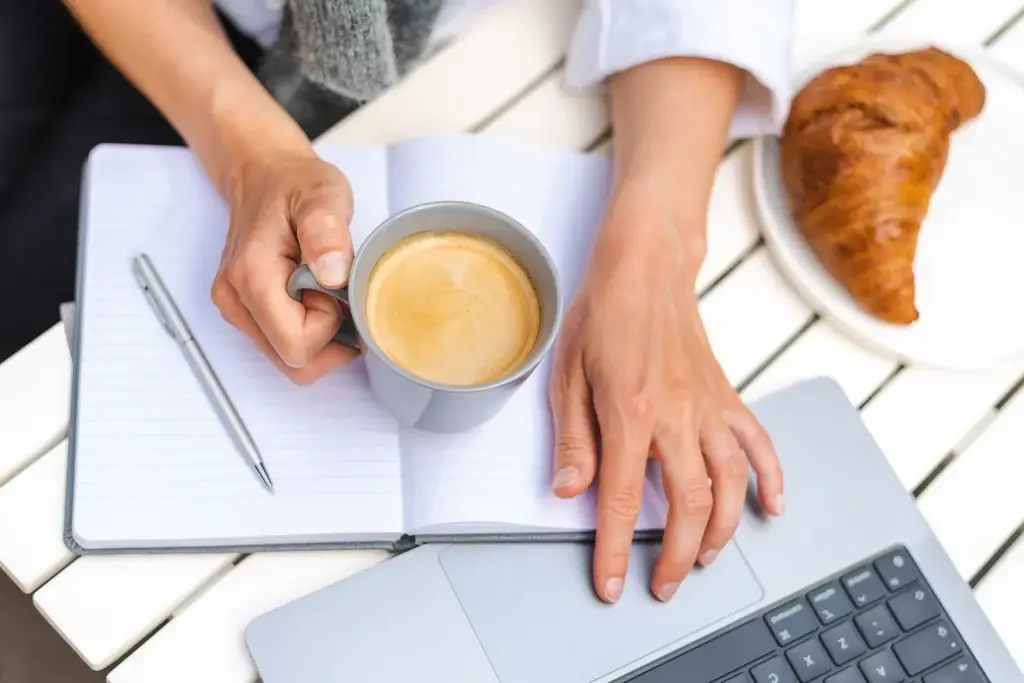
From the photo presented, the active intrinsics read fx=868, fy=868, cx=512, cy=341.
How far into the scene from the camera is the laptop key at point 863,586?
53cm

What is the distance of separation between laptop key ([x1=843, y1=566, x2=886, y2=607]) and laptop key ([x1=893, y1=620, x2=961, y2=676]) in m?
0.03

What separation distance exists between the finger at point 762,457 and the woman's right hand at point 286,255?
25 cm

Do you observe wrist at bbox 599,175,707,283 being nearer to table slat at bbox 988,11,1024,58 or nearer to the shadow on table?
table slat at bbox 988,11,1024,58

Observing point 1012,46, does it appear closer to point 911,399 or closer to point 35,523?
point 911,399

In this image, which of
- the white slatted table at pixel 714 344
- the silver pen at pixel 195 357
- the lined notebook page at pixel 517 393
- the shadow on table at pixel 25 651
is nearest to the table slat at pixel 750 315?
the white slatted table at pixel 714 344

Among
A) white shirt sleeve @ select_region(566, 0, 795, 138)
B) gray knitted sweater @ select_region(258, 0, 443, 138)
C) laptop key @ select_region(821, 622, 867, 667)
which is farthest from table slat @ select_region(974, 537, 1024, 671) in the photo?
gray knitted sweater @ select_region(258, 0, 443, 138)

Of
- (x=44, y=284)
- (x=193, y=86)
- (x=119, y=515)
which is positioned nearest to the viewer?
(x=119, y=515)

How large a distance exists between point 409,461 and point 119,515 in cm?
16

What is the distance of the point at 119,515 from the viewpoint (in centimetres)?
48

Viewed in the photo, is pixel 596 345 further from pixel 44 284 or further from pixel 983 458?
pixel 44 284

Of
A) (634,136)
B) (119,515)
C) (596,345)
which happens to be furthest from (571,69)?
(119,515)

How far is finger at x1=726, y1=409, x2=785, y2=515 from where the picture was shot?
0.54 meters

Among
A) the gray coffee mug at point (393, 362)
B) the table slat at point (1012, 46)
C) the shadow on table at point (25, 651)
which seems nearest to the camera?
the gray coffee mug at point (393, 362)

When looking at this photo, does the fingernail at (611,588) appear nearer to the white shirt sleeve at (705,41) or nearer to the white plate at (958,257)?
the white plate at (958,257)
